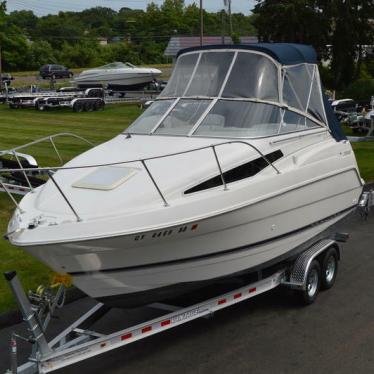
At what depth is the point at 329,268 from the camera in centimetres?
704

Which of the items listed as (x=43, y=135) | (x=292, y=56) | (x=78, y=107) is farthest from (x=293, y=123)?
(x=78, y=107)

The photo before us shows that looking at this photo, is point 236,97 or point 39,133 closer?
point 236,97

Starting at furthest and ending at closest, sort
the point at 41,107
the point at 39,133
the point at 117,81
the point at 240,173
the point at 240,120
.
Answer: the point at 117,81
the point at 41,107
the point at 39,133
the point at 240,120
the point at 240,173

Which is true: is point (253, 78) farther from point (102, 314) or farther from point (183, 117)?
point (102, 314)

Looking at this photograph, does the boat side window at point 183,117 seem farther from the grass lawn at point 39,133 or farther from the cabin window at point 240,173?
the grass lawn at point 39,133

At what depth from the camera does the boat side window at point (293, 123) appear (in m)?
6.77

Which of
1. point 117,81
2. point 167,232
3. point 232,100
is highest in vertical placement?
point 232,100

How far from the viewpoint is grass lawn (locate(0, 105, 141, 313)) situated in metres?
7.30

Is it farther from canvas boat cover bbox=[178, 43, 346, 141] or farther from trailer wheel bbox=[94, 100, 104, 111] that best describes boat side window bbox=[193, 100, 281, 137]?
trailer wheel bbox=[94, 100, 104, 111]

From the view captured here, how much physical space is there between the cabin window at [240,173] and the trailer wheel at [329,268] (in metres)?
1.37

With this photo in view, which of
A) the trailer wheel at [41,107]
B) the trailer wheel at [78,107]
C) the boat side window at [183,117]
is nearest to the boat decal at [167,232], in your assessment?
the boat side window at [183,117]

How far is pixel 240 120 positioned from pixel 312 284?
192 centimetres

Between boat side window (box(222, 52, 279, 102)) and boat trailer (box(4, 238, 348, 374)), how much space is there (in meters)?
1.79

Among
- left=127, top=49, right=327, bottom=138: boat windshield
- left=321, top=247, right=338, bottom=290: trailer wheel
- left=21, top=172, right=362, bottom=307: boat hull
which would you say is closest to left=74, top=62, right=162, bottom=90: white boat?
left=127, top=49, right=327, bottom=138: boat windshield
